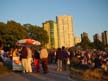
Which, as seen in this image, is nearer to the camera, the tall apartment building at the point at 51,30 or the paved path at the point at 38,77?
the paved path at the point at 38,77

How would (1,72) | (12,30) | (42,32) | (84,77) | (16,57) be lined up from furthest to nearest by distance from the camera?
(42,32)
(12,30)
(16,57)
(1,72)
(84,77)

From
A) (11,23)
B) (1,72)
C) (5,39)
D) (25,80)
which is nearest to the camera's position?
(25,80)

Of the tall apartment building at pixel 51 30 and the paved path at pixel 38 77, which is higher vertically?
the tall apartment building at pixel 51 30

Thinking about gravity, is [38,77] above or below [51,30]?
below

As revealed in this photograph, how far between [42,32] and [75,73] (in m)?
109

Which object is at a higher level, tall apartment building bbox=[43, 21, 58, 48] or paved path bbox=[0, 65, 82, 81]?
tall apartment building bbox=[43, 21, 58, 48]

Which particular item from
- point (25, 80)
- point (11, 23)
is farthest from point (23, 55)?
point (11, 23)

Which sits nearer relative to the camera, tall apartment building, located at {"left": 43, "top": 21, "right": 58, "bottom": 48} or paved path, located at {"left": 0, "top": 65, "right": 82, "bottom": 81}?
paved path, located at {"left": 0, "top": 65, "right": 82, "bottom": 81}

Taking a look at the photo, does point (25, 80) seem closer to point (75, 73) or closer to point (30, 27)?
point (75, 73)

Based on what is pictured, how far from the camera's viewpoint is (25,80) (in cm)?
1717

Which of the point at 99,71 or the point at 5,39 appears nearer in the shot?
the point at 99,71

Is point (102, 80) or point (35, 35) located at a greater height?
point (35, 35)

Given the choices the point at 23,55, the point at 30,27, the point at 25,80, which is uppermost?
the point at 30,27

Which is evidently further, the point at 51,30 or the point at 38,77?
the point at 51,30
